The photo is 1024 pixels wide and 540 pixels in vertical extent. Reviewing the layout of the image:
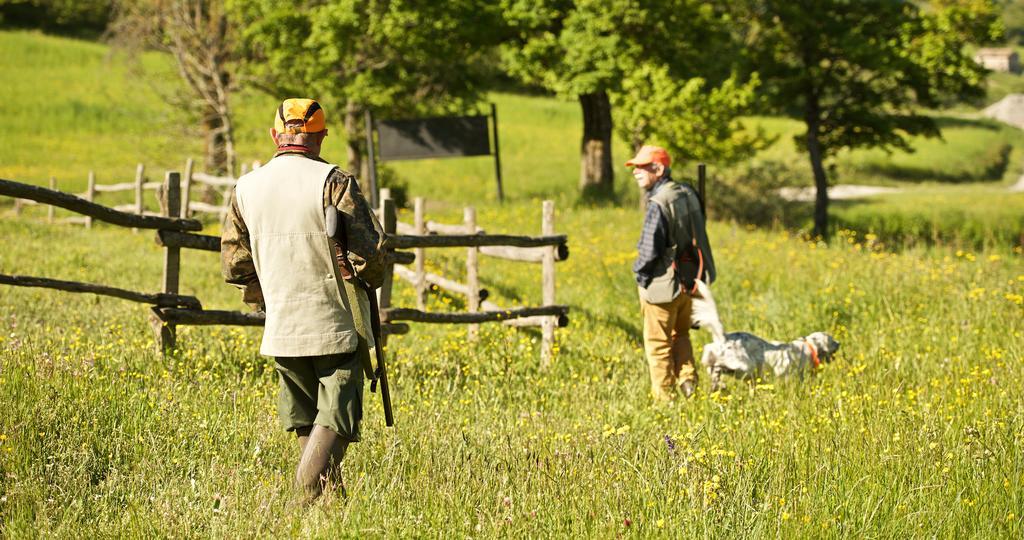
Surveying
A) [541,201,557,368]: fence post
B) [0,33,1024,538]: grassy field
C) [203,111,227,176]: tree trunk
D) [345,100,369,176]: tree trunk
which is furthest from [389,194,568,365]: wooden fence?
[203,111,227,176]: tree trunk

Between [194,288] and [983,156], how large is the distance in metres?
50.3

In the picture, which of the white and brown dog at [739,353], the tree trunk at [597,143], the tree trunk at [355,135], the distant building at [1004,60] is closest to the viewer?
the white and brown dog at [739,353]

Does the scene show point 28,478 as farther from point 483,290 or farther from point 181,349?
point 483,290

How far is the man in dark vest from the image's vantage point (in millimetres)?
7109

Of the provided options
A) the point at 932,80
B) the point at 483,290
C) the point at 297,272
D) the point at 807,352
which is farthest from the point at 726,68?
the point at 297,272

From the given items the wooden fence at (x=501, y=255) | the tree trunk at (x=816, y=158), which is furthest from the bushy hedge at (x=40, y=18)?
the wooden fence at (x=501, y=255)

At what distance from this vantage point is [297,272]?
171 inches

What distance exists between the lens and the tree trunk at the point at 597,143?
78.1ft

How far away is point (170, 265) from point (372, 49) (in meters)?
15.6

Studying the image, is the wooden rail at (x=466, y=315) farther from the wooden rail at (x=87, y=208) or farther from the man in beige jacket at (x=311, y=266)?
the man in beige jacket at (x=311, y=266)

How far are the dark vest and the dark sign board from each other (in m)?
13.7

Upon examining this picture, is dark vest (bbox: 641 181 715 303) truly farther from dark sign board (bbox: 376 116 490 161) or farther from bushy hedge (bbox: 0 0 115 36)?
bushy hedge (bbox: 0 0 115 36)

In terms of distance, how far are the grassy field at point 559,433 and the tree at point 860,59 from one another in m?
13.3

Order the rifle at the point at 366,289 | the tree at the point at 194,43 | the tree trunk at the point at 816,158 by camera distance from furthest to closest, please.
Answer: the tree trunk at the point at 816,158
the tree at the point at 194,43
the rifle at the point at 366,289
